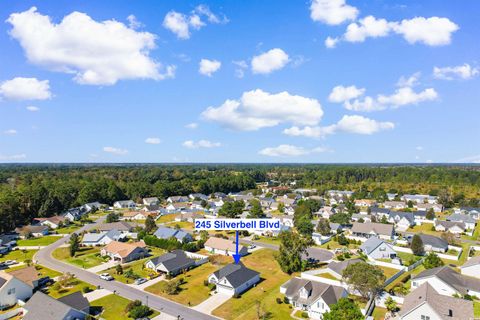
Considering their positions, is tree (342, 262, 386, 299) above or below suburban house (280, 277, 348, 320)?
above

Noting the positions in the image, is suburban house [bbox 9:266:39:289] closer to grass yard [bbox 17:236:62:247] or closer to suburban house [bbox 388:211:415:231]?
grass yard [bbox 17:236:62:247]

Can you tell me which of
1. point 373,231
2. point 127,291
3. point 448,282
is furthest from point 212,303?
point 373,231

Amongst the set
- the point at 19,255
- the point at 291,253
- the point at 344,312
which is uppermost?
the point at 344,312

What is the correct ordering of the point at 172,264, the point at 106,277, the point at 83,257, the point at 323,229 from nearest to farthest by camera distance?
the point at 106,277
the point at 172,264
the point at 83,257
the point at 323,229

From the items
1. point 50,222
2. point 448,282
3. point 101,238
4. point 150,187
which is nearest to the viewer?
point 448,282

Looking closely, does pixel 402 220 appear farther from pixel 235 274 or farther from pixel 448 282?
pixel 235 274

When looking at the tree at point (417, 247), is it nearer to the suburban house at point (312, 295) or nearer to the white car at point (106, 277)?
the suburban house at point (312, 295)

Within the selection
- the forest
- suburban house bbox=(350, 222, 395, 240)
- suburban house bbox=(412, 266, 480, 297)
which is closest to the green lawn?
suburban house bbox=(412, 266, 480, 297)
